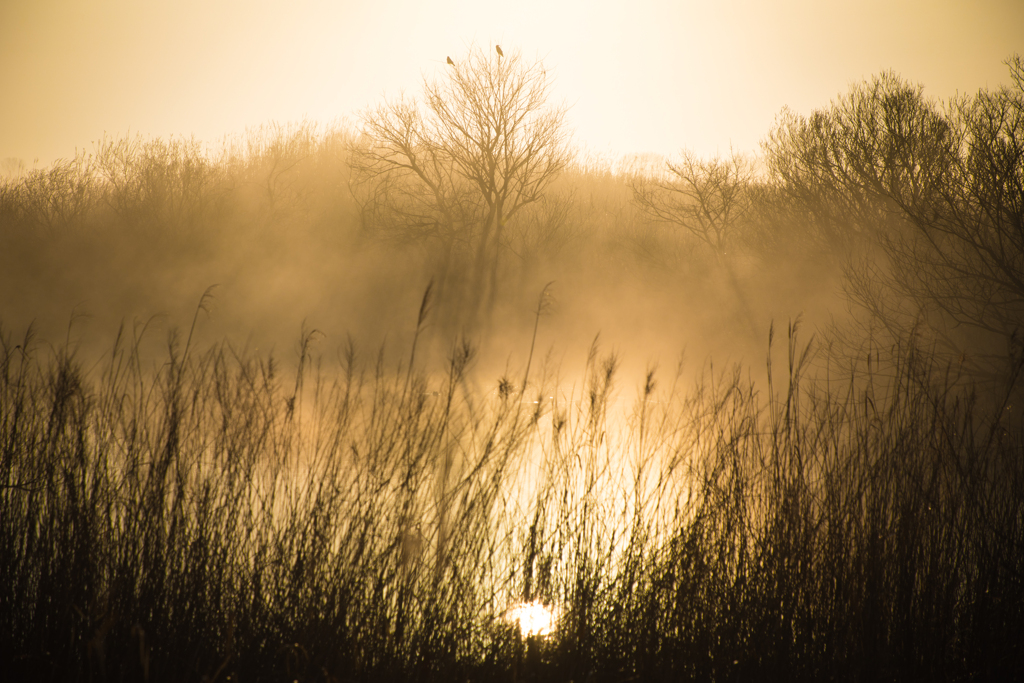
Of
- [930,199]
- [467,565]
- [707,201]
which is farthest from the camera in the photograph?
[707,201]

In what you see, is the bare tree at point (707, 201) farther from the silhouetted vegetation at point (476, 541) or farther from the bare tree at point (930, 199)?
the silhouetted vegetation at point (476, 541)

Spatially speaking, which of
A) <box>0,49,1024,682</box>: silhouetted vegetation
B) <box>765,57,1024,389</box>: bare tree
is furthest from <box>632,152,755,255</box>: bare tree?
<box>0,49,1024,682</box>: silhouetted vegetation

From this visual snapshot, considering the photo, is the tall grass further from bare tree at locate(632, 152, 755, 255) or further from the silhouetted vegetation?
bare tree at locate(632, 152, 755, 255)

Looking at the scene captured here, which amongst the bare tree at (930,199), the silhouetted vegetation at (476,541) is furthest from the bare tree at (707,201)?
the silhouetted vegetation at (476,541)

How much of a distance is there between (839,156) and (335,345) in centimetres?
1251

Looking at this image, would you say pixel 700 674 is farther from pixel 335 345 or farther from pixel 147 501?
pixel 335 345

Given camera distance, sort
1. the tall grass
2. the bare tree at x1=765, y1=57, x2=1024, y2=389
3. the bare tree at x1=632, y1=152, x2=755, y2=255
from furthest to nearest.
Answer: the bare tree at x1=632, y1=152, x2=755, y2=255
the bare tree at x1=765, y1=57, x2=1024, y2=389
the tall grass

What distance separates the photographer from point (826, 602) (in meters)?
2.57

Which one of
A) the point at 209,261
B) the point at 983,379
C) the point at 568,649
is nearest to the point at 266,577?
the point at 568,649

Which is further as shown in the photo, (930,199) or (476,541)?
(930,199)

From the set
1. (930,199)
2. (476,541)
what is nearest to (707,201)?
(930,199)

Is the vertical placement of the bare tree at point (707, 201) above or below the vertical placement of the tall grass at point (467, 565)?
above

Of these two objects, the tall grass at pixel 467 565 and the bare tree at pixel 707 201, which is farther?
the bare tree at pixel 707 201

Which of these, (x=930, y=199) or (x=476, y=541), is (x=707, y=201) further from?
(x=476, y=541)
